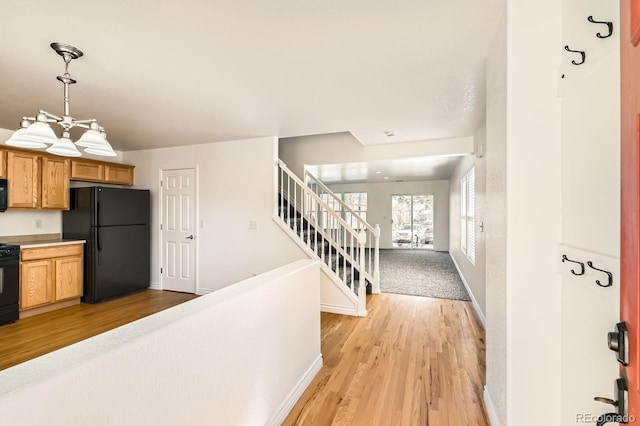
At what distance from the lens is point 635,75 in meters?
0.67

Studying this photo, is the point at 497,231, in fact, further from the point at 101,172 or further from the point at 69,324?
the point at 101,172

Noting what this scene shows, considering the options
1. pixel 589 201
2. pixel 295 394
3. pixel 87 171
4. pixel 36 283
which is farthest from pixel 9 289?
pixel 589 201

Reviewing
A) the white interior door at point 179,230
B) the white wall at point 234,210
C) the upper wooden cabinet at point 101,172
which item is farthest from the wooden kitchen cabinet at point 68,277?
the white wall at point 234,210

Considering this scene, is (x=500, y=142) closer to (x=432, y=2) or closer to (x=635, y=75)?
(x=432, y=2)

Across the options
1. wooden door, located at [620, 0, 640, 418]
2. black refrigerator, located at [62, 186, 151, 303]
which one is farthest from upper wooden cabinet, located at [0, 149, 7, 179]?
wooden door, located at [620, 0, 640, 418]

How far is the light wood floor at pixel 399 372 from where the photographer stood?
1.83 m

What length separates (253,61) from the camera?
201 centimetres

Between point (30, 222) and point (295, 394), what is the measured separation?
4516mm

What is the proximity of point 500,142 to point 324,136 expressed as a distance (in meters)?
3.46

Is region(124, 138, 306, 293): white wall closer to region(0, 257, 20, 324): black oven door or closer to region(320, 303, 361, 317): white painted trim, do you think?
region(320, 303, 361, 317): white painted trim

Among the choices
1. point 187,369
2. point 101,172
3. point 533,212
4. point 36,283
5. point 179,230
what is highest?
point 101,172

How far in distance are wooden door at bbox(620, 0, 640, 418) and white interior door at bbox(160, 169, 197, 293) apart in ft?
15.5

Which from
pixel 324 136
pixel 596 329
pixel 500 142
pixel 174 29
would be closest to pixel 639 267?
pixel 596 329

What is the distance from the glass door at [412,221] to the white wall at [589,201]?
8.41 metres
